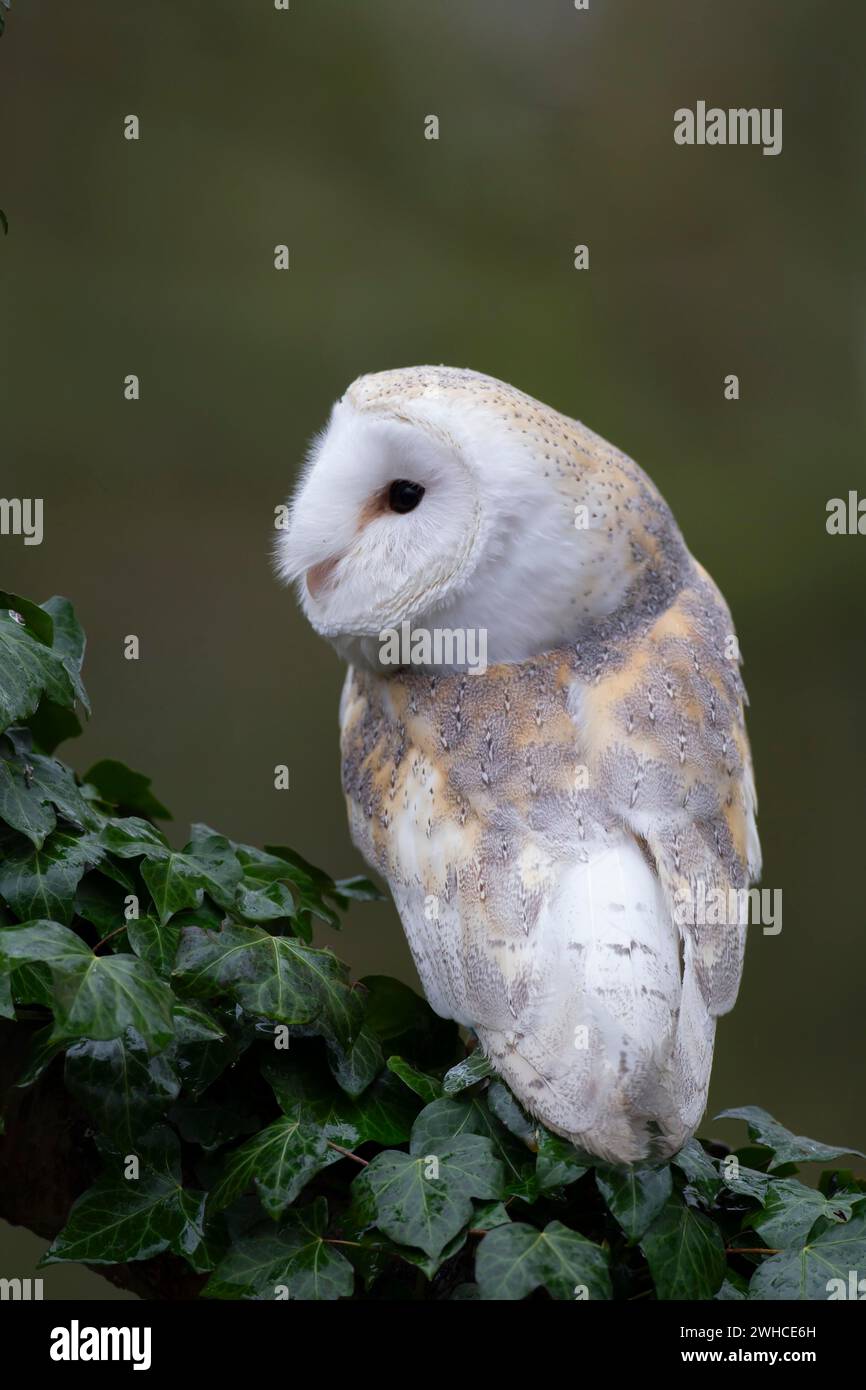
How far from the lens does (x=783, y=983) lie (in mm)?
3182

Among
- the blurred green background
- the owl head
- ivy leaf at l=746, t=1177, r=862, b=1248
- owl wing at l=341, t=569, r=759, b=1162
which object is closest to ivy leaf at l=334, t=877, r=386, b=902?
owl wing at l=341, t=569, r=759, b=1162

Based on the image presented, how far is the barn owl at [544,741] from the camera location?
1036mm

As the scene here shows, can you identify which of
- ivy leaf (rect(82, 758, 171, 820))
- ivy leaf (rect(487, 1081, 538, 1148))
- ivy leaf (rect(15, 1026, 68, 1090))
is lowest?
ivy leaf (rect(487, 1081, 538, 1148))

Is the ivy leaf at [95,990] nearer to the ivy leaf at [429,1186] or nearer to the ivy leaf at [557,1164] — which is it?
the ivy leaf at [429,1186]

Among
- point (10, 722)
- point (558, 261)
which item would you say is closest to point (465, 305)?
point (558, 261)

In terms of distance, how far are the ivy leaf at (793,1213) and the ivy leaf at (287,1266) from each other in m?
0.34

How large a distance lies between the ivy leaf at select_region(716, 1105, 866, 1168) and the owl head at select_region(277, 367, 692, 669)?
494 millimetres

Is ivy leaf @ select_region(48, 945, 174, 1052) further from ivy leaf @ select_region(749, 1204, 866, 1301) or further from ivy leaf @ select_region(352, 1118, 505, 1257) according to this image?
ivy leaf @ select_region(749, 1204, 866, 1301)

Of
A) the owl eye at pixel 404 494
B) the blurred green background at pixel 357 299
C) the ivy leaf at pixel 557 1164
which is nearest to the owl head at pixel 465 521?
the owl eye at pixel 404 494

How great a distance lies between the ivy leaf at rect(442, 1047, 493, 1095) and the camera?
3.46ft

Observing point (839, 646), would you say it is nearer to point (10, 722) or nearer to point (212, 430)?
point (212, 430)

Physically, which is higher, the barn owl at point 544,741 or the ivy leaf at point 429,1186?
the barn owl at point 544,741

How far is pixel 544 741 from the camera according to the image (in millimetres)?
1138

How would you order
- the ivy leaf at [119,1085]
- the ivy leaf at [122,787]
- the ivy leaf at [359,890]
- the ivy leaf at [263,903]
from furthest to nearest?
1. the ivy leaf at [359,890]
2. the ivy leaf at [122,787]
3. the ivy leaf at [263,903]
4. the ivy leaf at [119,1085]
